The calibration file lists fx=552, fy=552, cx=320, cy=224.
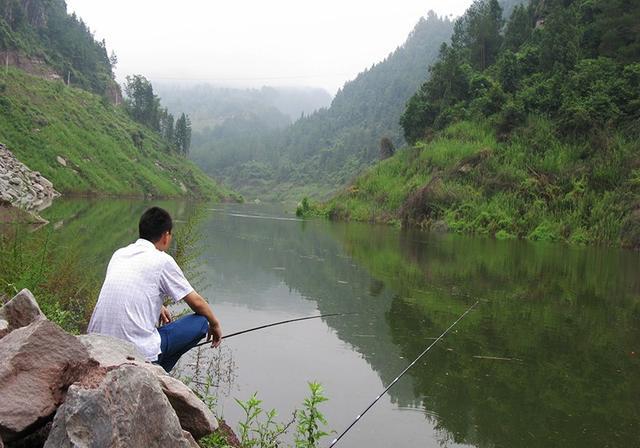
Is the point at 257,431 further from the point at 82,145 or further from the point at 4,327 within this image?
the point at 82,145

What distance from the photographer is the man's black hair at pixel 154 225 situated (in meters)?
4.01

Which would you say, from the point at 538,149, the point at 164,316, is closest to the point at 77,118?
the point at 538,149

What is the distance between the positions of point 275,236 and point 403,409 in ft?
55.5

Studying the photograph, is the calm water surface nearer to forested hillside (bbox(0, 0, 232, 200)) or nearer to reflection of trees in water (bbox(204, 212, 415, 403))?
reflection of trees in water (bbox(204, 212, 415, 403))

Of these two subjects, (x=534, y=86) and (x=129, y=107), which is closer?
(x=534, y=86)

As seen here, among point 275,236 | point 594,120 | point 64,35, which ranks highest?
point 64,35

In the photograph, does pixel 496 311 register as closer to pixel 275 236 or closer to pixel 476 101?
pixel 275 236

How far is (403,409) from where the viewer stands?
198 inches

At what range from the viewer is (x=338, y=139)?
140 metres

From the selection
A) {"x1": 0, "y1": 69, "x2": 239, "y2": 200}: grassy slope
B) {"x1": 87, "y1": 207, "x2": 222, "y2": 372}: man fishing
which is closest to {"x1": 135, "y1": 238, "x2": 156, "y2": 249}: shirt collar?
{"x1": 87, "y1": 207, "x2": 222, "y2": 372}: man fishing

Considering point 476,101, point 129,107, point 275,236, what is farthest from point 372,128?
point 275,236

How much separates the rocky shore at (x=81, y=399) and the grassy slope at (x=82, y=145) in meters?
44.1

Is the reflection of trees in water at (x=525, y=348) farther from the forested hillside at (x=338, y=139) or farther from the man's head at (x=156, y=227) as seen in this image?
the forested hillside at (x=338, y=139)

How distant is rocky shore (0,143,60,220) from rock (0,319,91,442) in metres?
16.2
